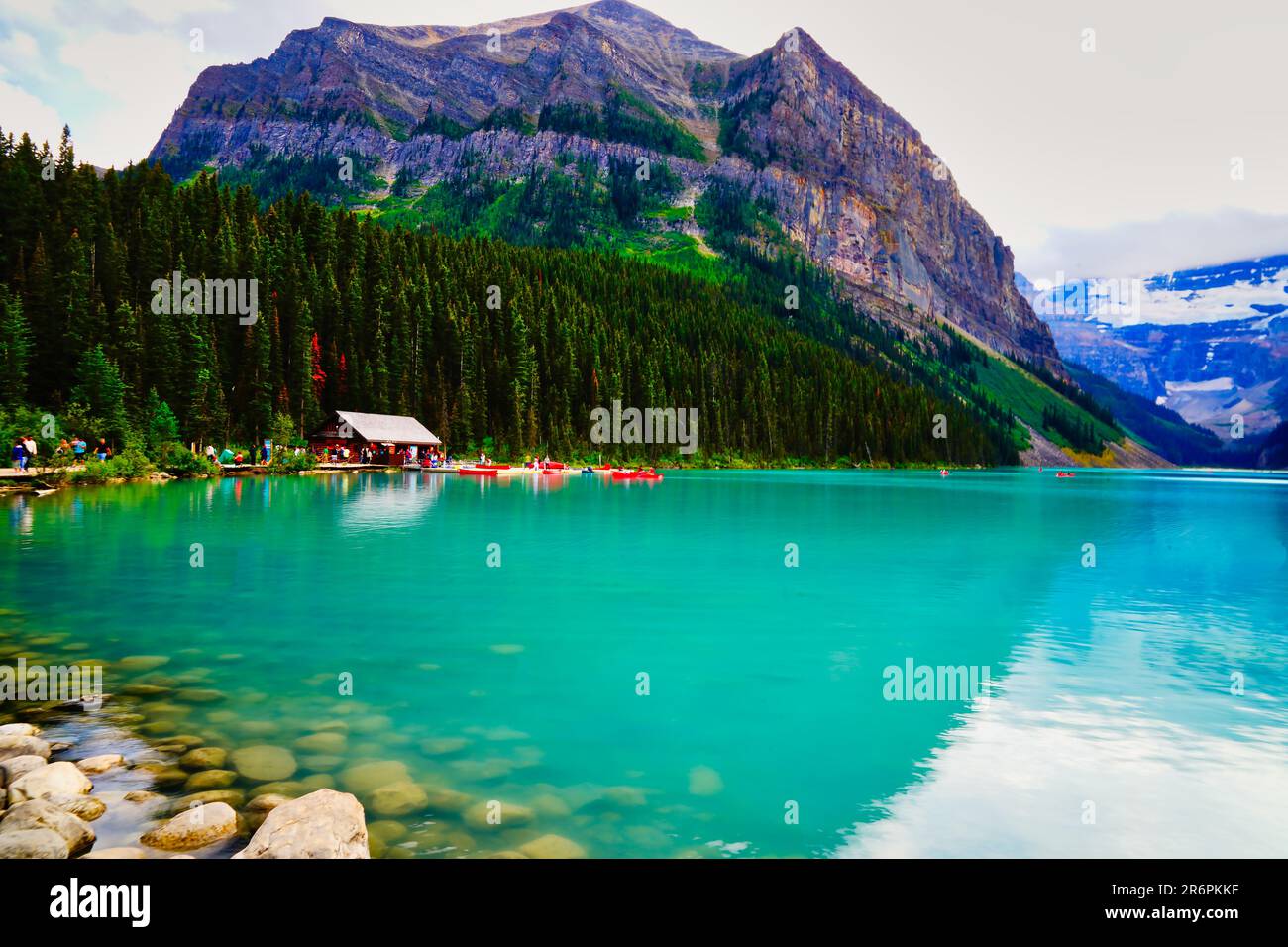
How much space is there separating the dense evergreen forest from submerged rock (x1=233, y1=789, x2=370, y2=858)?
7091 centimetres

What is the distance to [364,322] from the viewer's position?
12419 centimetres

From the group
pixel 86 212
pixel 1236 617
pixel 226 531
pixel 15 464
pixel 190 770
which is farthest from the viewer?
pixel 86 212

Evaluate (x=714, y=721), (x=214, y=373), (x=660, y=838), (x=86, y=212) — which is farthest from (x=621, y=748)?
(x=86, y=212)

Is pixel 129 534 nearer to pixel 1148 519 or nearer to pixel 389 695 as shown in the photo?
pixel 389 695

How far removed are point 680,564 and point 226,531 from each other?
2255cm

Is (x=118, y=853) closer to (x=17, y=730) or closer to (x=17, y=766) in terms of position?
(x=17, y=766)

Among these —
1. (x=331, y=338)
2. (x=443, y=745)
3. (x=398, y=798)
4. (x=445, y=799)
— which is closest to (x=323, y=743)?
(x=443, y=745)

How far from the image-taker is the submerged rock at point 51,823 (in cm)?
820

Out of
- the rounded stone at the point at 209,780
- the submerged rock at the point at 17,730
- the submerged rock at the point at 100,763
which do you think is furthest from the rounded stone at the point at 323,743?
the submerged rock at the point at 17,730

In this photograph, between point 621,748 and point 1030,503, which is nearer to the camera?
point 621,748

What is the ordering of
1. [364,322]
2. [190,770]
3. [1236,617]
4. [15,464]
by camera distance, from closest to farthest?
[190,770], [1236,617], [15,464], [364,322]

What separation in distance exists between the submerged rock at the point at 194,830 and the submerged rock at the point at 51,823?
57cm

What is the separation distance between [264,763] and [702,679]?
8.87m

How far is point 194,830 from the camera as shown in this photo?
8547 millimetres
